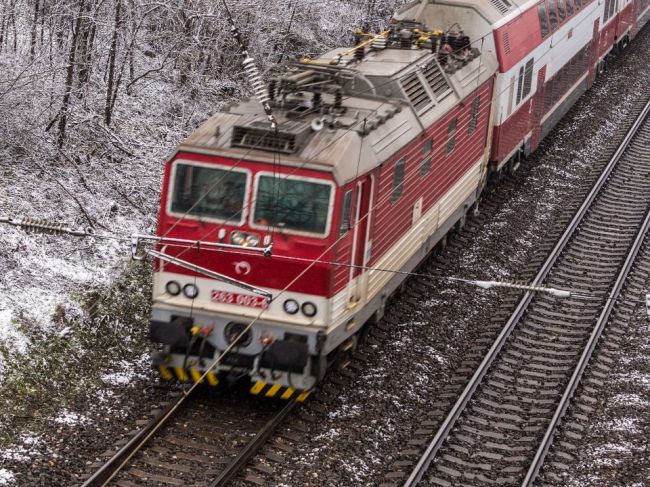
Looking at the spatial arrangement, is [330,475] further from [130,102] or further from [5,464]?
[130,102]

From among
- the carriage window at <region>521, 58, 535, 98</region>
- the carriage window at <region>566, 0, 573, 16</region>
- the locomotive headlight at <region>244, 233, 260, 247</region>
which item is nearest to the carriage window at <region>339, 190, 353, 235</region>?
the locomotive headlight at <region>244, 233, 260, 247</region>

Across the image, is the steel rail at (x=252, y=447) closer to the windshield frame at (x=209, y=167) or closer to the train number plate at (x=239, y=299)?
the train number plate at (x=239, y=299)

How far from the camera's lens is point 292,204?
11742 mm

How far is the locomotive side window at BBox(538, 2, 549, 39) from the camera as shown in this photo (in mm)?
21750

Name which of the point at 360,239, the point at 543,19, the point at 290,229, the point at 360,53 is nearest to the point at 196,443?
the point at 290,229

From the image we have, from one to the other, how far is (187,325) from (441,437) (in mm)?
3090

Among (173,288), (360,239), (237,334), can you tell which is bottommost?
(237,334)

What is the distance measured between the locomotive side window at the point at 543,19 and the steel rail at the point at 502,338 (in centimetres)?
309

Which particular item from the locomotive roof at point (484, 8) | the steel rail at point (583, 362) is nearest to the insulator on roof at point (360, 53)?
the locomotive roof at point (484, 8)

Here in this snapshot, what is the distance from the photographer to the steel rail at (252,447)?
10859 millimetres

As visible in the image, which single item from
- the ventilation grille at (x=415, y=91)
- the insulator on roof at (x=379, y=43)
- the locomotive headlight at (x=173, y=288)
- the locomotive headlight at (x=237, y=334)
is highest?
the insulator on roof at (x=379, y=43)

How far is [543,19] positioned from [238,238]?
482 inches

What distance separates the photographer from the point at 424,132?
1418 centimetres

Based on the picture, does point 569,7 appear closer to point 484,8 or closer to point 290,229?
point 484,8
